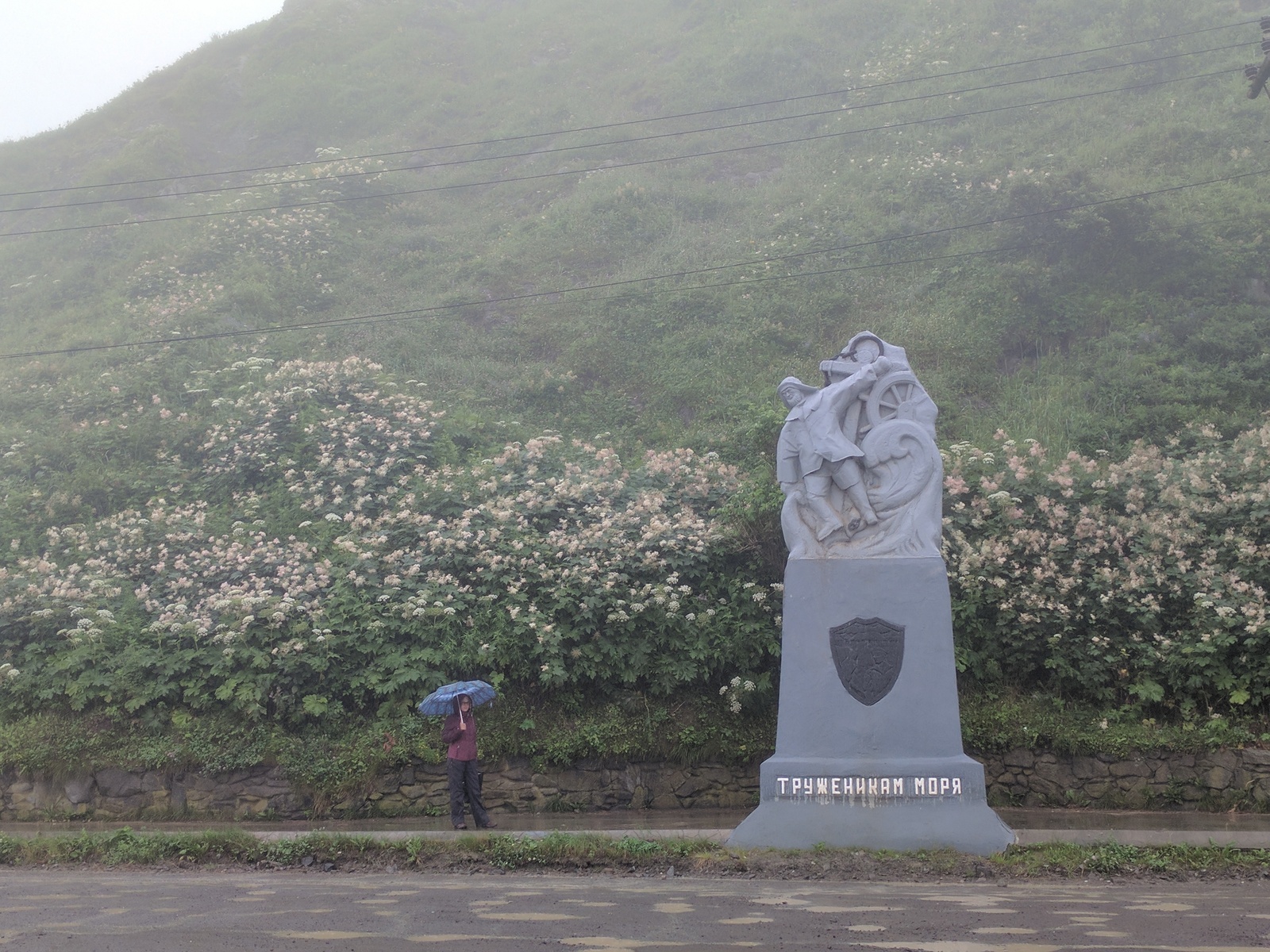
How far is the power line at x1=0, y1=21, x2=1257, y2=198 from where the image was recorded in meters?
24.8

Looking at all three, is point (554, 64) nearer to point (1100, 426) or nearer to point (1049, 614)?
point (1100, 426)

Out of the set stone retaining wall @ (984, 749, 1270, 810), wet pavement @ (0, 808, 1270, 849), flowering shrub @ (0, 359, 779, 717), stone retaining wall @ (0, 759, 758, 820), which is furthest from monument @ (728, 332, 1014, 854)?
stone retaining wall @ (0, 759, 758, 820)

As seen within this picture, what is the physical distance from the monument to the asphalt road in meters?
1.27

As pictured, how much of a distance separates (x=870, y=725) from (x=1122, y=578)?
377cm

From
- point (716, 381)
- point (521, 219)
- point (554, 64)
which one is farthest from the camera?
point (554, 64)

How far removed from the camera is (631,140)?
87.6 feet

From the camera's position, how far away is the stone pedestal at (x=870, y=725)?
24.1ft

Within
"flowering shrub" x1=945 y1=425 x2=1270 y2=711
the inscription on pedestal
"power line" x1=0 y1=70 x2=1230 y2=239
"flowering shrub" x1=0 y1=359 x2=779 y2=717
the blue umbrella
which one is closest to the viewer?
the inscription on pedestal

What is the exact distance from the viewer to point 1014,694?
400 inches

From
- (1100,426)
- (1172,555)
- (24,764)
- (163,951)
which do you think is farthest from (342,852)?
(1100,426)

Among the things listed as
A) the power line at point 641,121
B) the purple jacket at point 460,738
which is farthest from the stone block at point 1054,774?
the power line at point 641,121

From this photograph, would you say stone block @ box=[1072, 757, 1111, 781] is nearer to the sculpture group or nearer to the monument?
the monument

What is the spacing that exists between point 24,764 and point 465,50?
29219 millimetres

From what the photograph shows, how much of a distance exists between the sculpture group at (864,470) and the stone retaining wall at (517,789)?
3.03 m
